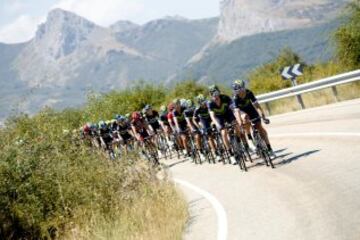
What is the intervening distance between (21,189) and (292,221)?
6128 millimetres

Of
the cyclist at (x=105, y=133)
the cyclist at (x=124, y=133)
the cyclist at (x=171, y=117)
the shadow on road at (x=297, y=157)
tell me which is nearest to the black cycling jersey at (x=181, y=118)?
the cyclist at (x=171, y=117)

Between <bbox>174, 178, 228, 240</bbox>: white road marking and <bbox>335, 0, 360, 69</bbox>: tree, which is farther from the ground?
<bbox>335, 0, 360, 69</bbox>: tree

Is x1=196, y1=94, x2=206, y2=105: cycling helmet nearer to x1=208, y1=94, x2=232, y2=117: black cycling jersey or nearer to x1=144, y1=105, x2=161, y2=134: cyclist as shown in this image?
x1=208, y1=94, x2=232, y2=117: black cycling jersey

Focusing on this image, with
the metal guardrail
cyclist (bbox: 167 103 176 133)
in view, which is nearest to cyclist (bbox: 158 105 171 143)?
cyclist (bbox: 167 103 176 133)

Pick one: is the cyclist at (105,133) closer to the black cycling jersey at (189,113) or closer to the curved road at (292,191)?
the black cycling jersey at (189,113)

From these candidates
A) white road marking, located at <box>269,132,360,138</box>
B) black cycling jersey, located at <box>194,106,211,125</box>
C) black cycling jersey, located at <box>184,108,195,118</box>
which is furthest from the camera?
black cycling jersey, located at <box>184,108,195,118</box>

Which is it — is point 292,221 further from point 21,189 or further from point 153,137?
point 153,137

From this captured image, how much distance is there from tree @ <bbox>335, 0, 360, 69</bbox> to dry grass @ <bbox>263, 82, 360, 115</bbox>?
425 cm

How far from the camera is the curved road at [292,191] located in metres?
8.55

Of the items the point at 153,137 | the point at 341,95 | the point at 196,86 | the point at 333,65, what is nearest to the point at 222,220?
the point at 153,137

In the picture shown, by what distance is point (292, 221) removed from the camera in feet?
29.3

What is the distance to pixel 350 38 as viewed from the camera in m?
32.3

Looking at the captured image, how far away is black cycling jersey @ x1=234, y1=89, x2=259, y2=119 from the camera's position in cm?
1456

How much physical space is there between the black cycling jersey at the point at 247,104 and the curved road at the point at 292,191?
51.2 inches
